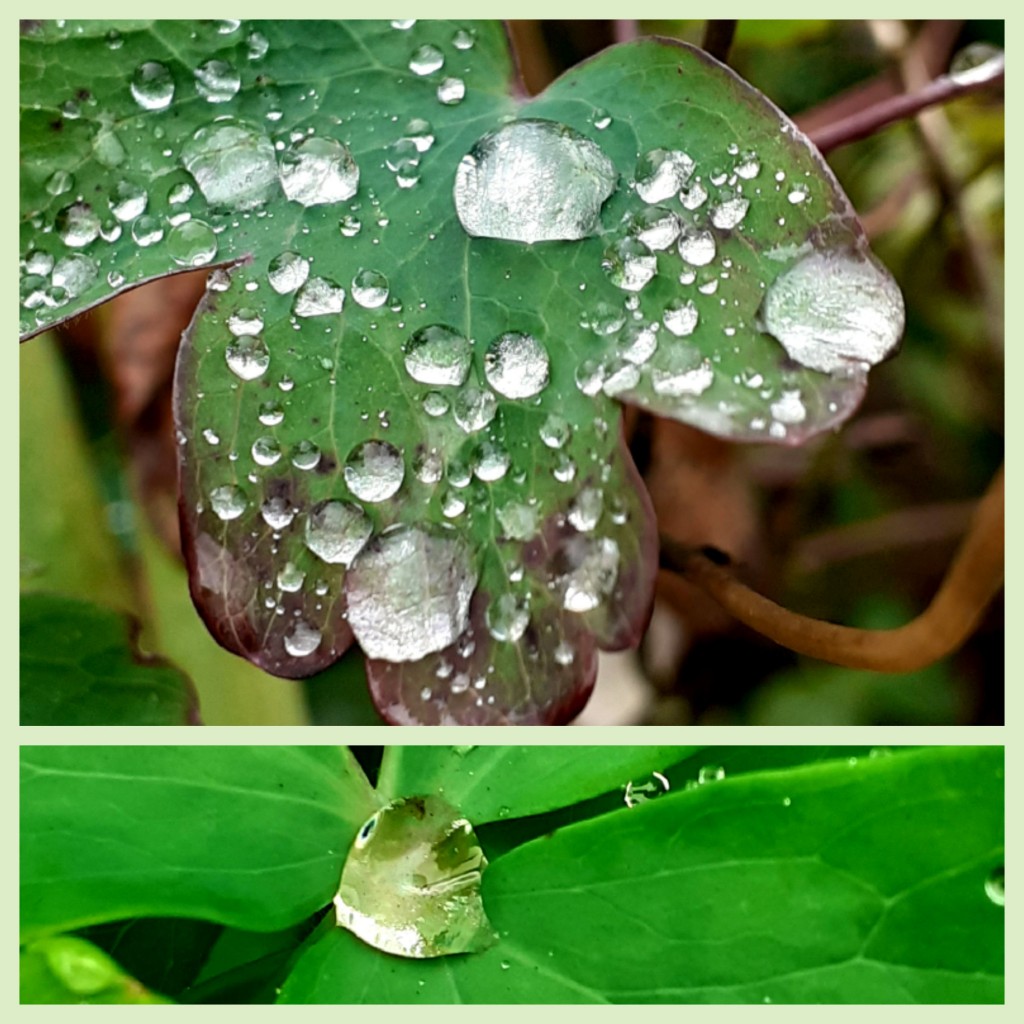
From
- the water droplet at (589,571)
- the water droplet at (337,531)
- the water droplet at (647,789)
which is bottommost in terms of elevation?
the water droplet at (647,789)

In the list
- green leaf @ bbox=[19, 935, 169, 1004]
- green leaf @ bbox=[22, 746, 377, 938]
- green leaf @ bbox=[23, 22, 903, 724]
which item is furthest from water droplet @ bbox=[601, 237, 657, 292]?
green leaf @ bbox=[19, 935, 169, 1004]

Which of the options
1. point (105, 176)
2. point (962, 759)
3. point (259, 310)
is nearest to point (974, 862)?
point (962, 759)

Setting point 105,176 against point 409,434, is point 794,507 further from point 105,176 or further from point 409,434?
point 105,176

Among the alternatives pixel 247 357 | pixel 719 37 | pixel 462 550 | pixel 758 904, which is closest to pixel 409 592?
pixel 462 550

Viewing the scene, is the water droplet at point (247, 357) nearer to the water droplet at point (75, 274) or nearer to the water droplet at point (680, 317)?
the water droplet at point (75, 274)

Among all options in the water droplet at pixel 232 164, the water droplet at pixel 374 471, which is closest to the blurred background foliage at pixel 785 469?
the water droplet at pixel 374 471

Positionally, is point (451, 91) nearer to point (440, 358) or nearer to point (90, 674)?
point (440, 358)
